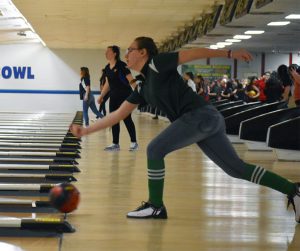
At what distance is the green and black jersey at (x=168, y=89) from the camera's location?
4.47m

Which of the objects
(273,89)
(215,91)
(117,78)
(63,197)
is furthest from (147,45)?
(215,91)

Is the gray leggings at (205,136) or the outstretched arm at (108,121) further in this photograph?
the gray leggings at (205,136)

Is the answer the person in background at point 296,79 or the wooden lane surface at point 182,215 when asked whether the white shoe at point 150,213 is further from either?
the person in background at point 296,79

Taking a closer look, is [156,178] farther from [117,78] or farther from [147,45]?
[117,78]

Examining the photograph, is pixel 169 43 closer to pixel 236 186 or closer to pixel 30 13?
pixel 30 13

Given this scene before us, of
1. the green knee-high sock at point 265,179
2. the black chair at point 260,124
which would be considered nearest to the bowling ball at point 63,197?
the green knee-high sock at point 265,179

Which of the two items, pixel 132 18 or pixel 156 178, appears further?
pixel 132 18

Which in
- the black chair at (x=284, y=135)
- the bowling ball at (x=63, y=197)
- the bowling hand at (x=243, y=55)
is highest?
the bowling hand at (x=243, y=55)

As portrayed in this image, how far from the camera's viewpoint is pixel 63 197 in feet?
7.70

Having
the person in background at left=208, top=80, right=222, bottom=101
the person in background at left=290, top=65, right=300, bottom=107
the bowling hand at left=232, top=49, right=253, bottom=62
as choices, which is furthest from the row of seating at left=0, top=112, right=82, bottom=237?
the person in background at left=208, top=80, right=222, bottom=101

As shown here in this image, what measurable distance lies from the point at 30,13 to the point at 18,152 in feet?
25.4

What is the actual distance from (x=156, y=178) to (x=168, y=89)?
2.27 feet

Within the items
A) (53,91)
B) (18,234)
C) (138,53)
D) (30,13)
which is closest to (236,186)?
(138,53)

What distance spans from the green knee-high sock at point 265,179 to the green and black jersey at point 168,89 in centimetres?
58
